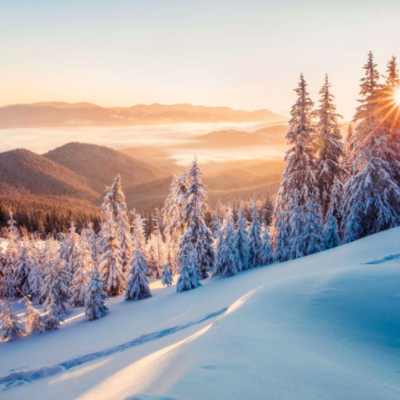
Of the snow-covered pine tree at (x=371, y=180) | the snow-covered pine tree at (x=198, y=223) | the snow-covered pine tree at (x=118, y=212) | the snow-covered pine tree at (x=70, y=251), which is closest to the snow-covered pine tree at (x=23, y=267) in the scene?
the snow-covered pine tree at (x=70, y=251)

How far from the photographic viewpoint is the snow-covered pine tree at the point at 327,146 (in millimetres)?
22766

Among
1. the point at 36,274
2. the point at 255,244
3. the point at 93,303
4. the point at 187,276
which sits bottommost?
the point at 36,274

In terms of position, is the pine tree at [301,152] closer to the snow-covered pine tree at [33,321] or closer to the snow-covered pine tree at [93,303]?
the snow-covered pine tree at [93,303]

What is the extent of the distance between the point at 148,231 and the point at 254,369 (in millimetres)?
93862

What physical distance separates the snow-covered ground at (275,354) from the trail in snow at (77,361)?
6 cm

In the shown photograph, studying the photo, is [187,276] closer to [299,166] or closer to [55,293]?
[55,293]

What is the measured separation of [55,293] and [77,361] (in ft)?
40.5

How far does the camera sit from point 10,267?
3838 centimetres

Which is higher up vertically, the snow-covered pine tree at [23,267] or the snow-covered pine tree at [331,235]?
the snow-covered pine tree at [331,235]

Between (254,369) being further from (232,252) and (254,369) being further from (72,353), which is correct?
(232,252)

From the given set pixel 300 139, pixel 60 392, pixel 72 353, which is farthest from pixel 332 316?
pixel 300 139

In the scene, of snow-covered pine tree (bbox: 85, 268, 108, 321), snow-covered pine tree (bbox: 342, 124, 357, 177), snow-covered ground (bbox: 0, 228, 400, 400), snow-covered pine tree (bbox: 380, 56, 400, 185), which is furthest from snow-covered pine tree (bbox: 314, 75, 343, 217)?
snow-covered pine tree (bbox: 85, 268, 108, 321)

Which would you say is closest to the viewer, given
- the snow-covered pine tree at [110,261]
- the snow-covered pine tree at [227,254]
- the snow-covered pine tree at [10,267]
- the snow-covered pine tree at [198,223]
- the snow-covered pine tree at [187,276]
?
the snow-covered pine tree at [187,276]

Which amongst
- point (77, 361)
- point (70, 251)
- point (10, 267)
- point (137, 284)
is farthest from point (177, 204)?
point (10, 267)
